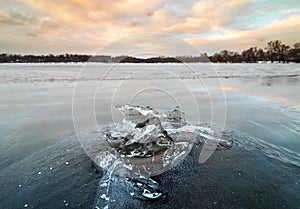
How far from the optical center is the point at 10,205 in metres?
2.40

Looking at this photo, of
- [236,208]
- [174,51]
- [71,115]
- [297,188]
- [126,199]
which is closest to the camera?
[236,208]

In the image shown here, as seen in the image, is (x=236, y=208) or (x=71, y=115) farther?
(x=71, y=115)

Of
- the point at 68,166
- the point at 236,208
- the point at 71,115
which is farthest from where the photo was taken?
the point at 71,115

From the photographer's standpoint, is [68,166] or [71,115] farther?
[71,115]

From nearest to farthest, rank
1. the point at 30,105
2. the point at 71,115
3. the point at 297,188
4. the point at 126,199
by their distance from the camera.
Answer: the point at 126,199
the point at 297,188
the point at 71,115
the point at 30,105

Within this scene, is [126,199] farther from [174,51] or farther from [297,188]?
[174,51]

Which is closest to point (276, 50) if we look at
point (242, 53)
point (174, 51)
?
point (242, 53)

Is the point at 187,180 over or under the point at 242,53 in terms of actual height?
under

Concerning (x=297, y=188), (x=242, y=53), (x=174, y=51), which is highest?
(x=242, y=53)

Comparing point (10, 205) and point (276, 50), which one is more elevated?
point (276, 50)

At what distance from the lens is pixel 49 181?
2852 mm

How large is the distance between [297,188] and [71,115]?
6.04m

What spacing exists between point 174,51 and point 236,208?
3.21 m

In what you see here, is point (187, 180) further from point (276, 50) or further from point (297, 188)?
point (276, 50)
